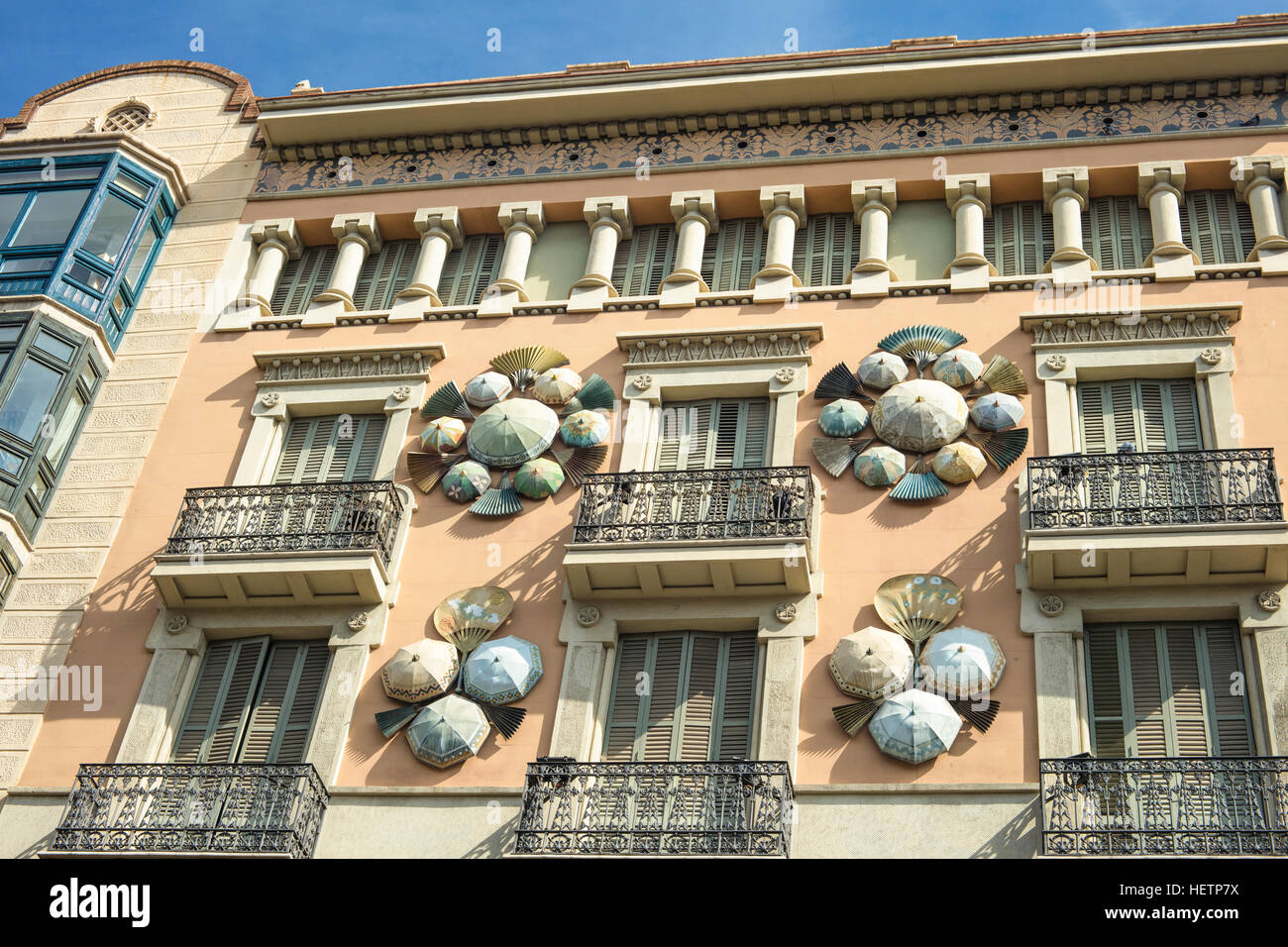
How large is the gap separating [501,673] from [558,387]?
4.07 meters

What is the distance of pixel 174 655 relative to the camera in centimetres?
1764

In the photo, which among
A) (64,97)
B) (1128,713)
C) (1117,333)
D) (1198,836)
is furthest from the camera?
(64,97)

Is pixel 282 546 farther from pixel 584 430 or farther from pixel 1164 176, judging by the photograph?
pixel 1164 176

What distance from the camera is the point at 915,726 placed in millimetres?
15289

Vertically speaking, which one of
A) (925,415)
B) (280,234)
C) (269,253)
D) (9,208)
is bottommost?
(925,415)

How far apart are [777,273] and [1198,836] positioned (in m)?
9.17

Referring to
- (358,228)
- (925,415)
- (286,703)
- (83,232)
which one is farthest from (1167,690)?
(83,232)

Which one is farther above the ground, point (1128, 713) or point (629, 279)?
point (629, 279)

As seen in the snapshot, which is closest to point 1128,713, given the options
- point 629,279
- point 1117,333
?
point 1117,333

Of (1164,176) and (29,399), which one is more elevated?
(1164,176)

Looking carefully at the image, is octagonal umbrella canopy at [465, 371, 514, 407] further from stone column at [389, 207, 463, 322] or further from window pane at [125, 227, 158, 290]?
window pane at [125, 227, 158, 290]

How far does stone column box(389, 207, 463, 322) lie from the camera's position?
21062 millimetres

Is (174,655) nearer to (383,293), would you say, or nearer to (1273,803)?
(383,293)

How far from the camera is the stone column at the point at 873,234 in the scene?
20.0 meters
